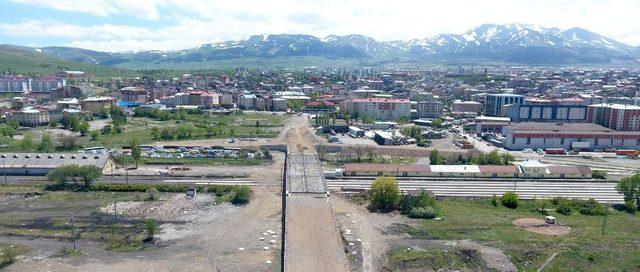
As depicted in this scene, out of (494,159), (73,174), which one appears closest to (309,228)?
(73,174)

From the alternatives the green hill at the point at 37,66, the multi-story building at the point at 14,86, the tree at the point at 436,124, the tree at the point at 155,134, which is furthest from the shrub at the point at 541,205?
the green hill at the point at 37,66

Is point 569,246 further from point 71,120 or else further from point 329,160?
point 71,120

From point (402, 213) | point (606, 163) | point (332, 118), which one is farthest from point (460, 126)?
point (402, 213)

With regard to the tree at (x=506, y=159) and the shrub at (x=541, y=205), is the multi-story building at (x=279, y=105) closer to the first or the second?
the tree at (x=506, y=159)

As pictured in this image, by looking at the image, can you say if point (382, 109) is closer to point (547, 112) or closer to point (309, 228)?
point (547, 112)

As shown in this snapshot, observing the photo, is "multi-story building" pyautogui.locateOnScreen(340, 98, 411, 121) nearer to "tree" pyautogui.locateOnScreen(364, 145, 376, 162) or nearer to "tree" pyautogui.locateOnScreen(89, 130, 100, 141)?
"tree" pyautogui.locateOnScreen(364, 145, 376, 162)

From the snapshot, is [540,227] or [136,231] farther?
[540,227]
